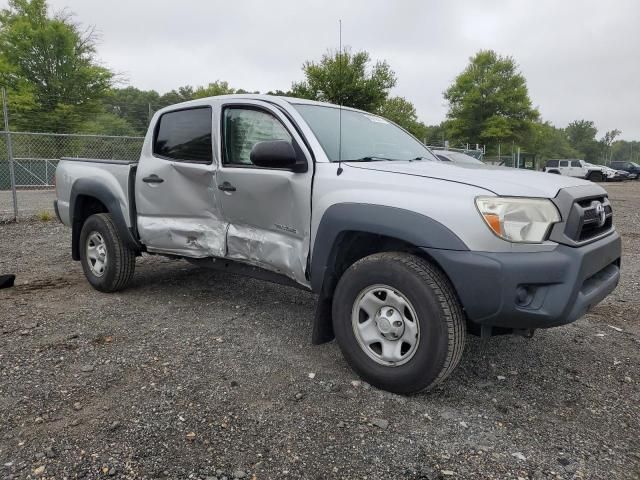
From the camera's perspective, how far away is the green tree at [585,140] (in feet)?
307

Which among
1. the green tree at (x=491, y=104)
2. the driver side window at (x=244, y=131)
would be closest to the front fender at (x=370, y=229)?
the driver side window at (x=244, y=131)

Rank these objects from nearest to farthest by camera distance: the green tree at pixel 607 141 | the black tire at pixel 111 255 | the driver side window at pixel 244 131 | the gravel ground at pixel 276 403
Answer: the gravel ground at pixel 276 403 < the driver side window at pixel 244 131 < the black tire at pixel 111 255 < the green tree at pixel 607 141

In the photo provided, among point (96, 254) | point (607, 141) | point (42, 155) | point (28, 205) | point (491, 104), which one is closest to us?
point (96, 254)

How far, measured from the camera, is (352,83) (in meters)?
23.3

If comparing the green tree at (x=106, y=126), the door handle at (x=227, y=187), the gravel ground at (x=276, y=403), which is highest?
the green tree at (x=106, y=126)

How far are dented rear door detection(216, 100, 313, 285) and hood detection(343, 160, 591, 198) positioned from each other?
1.49 feet

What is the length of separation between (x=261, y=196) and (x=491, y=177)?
5.06ft

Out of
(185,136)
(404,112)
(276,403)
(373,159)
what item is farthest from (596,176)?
(276,403)

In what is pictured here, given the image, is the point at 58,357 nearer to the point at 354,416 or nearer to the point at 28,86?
the point at 354,416

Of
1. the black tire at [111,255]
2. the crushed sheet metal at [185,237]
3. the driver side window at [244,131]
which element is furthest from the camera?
the black tire at [111,255]

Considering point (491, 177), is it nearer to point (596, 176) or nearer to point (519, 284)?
point (519, 284)

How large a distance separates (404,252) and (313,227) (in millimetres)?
628

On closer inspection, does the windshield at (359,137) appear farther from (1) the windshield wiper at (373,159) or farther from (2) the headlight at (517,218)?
(2) the headlight at (517,218)

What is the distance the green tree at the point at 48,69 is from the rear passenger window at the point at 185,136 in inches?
985
